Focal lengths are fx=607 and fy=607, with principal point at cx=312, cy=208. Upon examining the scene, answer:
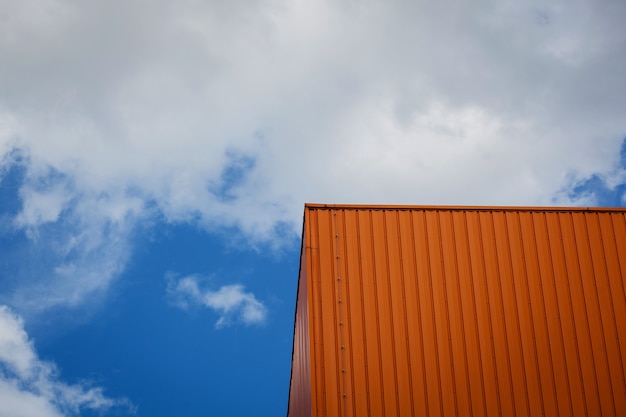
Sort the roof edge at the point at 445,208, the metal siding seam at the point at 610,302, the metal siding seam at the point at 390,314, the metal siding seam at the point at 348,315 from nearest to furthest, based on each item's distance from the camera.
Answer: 1. the metal siding seam at the point at 348,315
2. the metal siding seam at the point at 390,314
3. the metal siding seam at the point at 610,302
4. the roof edge at the point at 445,208

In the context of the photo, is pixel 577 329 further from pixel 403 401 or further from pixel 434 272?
pixel 403 401

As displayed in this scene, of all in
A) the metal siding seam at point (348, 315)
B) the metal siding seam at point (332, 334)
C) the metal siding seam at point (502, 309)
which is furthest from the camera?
the metal siding seam at point (502, 309)

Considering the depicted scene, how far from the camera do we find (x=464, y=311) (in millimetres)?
10344

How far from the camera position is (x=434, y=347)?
1004 centimetres

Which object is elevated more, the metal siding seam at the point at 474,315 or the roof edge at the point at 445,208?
the roof edge at the point at 445,208

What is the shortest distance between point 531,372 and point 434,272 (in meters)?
2.27

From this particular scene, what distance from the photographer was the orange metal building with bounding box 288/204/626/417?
974 centimetres

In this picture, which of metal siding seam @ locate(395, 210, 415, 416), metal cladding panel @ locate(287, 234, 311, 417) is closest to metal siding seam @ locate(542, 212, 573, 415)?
metal siding seam @ locate(395, 210, 415, 416)

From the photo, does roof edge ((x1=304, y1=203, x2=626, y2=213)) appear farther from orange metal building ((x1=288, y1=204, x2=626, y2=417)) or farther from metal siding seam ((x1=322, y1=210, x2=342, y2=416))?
metal siding seam ((x1=322, y1=210, x2=342, y2=416))

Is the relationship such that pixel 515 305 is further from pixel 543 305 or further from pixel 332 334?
pixel 332 334

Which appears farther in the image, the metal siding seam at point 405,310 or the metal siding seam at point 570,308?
the metal siding seam at point 570,308

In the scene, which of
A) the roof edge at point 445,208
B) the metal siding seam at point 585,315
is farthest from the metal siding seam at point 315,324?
the metal siding seam at point 585,315

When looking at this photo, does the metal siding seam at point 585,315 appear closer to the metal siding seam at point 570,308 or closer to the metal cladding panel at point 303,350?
the metal siding seam at point 570,308

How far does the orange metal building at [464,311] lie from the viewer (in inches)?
384
